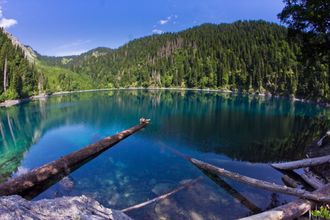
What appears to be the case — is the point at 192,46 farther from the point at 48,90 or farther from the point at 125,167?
the point at 125,167

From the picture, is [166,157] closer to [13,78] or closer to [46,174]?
[46,174]

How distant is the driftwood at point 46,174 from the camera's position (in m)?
13.5

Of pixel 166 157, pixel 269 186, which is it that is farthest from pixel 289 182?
pixel 166 157

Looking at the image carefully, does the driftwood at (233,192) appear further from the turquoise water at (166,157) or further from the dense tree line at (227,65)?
the dense tree line at (227,65)

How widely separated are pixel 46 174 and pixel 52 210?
32.8 feet

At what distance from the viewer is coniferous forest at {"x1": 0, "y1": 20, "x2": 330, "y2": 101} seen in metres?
80.0

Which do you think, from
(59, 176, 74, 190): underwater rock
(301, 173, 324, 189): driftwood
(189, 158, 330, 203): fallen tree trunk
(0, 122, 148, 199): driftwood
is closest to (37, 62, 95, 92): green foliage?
(0, 122, 148, 199): driftwood

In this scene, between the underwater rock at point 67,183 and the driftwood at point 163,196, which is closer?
the driftwood at point 163,196

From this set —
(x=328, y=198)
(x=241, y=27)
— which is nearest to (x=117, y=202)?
(x=328, y=198)

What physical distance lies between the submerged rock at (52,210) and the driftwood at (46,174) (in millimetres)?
6834

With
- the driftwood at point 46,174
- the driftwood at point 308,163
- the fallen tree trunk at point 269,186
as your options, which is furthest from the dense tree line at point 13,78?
the driftwood at point 308,163

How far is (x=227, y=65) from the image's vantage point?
145375mm

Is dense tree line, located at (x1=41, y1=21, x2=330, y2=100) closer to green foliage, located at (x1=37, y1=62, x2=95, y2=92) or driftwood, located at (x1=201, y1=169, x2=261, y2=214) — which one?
green foliage, located at (x1=37, y1=62, x2=95, y2=92)

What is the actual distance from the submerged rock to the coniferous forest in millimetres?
68310
